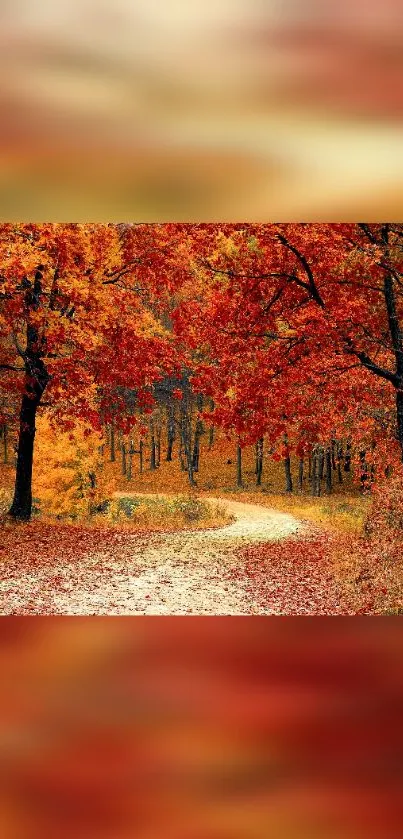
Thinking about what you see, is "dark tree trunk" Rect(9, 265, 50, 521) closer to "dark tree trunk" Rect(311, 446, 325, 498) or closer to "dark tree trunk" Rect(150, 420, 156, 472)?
"dark tree trunk" Rect(150, 420, 156, 472)

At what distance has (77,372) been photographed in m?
7.55

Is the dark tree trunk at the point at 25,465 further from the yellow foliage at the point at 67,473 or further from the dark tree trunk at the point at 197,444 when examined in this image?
the dark tree trunk at the point at 197,444

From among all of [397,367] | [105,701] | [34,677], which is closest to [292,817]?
[105,701]

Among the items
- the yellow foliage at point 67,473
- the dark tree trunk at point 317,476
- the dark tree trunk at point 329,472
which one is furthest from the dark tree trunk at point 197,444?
the yellow foliage at point 67,473

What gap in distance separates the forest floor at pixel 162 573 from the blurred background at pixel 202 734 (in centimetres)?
157

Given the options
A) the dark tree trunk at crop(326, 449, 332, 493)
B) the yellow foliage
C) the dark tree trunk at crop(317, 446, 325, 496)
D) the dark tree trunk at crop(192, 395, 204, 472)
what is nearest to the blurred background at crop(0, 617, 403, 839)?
the yellow foliage

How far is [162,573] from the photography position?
20.6 ft

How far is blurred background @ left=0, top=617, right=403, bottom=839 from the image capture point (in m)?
1.51

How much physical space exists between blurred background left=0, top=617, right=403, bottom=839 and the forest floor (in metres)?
1.57

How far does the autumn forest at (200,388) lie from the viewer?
570 cm

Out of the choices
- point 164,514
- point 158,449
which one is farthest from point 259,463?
point 164,514

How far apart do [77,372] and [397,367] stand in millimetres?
2916
